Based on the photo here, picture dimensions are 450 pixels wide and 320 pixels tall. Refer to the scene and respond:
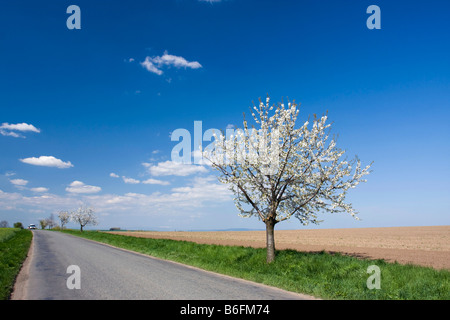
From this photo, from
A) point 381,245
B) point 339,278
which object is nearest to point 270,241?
point 339,278

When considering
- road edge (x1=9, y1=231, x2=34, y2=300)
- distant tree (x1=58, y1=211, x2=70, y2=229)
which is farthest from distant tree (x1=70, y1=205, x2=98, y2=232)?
road edge (x1=9, y1=231, x2=34, y2=300)

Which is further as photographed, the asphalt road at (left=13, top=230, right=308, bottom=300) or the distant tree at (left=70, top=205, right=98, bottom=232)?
the distant tree at (left=70, top=205, right=98, bottom=232)

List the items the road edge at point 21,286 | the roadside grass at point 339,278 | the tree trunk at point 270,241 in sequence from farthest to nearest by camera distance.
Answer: the tree trunk at point 270,241 → the roadside grass at point 339,278 → the road edge at point 21,286

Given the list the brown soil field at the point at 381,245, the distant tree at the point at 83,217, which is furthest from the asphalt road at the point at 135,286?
the distant tree at the point at 83,217

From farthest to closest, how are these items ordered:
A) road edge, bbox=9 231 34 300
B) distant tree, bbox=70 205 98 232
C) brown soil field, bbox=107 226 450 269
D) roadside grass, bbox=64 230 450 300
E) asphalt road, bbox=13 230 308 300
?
distant tree, bbox=70 205 98 232
brown soil field, bbox=107 226 450 269
roadside grass, bbox=64 230 450 300
road edge, bbox=9 231 34 300
asphalt road, bbox=13 230 308 300

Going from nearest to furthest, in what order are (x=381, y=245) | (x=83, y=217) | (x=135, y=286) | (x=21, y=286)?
(x=135, y=286), (x=21, y=286), (x=381, y=245), (x=83, y=217)

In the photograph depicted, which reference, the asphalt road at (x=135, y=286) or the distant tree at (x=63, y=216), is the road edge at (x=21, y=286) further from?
the distant tree at (x=63, y=216)

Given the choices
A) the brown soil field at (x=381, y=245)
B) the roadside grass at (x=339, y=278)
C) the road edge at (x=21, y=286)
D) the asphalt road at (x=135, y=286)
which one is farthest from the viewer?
the brown soil field at (x=381, y=245)

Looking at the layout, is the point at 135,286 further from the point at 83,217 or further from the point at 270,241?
the point at 83,217

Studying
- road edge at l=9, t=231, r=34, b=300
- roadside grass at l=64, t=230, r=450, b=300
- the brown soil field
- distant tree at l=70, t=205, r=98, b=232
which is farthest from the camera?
distant tree at l=70, t=205, r=98, b=232

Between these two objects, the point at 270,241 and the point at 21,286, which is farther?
the point at 270,241

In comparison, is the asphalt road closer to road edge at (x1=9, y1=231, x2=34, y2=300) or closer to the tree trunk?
road edge at (x1=9, y1=231, x2=34, y2=300)

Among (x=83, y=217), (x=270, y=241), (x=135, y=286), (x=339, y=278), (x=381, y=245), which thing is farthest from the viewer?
(x=83, y=217)
